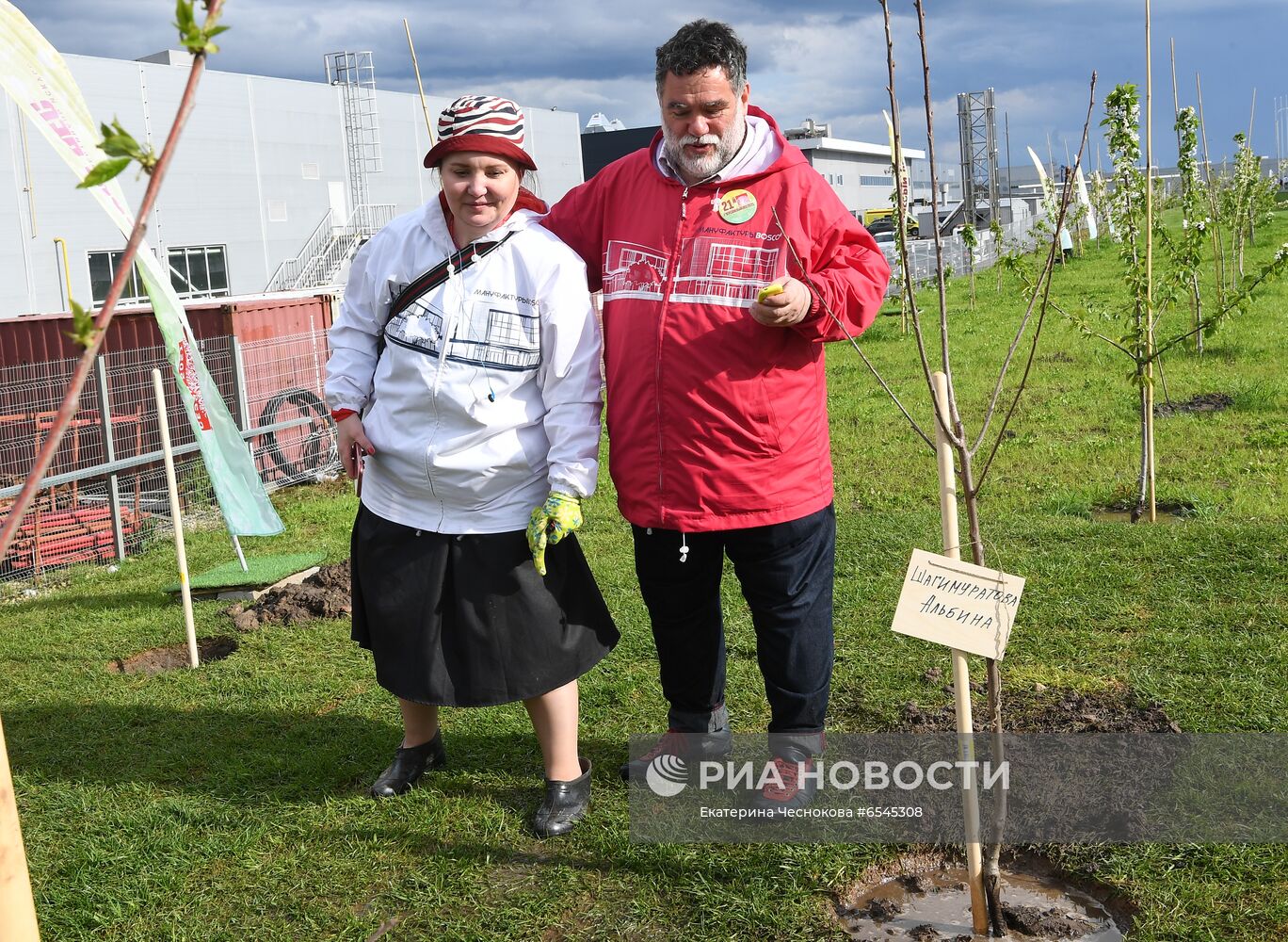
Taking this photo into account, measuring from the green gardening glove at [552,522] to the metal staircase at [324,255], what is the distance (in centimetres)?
2526

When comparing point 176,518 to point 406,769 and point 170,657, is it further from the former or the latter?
point 406,769

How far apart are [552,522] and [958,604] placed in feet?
3.64

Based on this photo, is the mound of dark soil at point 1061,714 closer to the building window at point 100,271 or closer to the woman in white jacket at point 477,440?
the woman in white jacket at point 477,440

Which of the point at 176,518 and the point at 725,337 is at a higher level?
the point at 725,337

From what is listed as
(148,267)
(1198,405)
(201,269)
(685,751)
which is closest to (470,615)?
(685,751)

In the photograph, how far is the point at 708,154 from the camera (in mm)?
2881

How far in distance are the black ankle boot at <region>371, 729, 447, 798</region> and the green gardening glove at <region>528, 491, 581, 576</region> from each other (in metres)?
0.91

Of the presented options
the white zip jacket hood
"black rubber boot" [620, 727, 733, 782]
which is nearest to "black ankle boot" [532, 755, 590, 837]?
"black rubber boot" [620, 727, 733, 782]

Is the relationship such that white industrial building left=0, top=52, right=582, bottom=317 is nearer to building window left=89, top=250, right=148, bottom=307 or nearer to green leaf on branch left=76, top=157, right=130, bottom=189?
building window left=89, top=250, right=148, bottom=307

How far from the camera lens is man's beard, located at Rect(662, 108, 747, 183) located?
2877mm

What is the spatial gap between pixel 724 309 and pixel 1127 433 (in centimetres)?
634

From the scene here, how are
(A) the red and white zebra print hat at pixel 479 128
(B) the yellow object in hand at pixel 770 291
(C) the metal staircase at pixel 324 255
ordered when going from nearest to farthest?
1. (B) the yellow object in hand at pixel 770 291
2. (A) the red and white zebra print hat at pixel 479 128
3. (C) the metal staircase at pixel 324 255

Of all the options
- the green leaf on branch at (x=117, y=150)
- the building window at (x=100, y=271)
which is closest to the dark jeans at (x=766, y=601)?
the green leaf on branch at (x=117, y=150)

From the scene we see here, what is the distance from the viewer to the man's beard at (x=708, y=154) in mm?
2877
